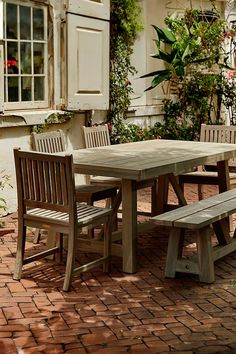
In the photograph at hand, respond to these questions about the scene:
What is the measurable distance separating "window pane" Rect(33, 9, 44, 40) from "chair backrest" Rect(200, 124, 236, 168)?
84.2 inches

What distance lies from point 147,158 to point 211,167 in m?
1.95

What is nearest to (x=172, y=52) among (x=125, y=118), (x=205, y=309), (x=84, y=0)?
(x=125, y=118)

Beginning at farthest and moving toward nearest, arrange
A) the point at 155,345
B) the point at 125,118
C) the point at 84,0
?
the point at 125,118, the point at 84,0, the point at 155,345

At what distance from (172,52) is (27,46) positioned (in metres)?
2.94

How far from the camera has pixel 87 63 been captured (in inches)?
328

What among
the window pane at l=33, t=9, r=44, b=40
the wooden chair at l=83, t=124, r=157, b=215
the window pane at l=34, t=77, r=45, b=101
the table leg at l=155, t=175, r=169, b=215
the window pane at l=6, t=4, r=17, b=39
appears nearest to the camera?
the wooden chair at l=83, t=124, r=157, b=215

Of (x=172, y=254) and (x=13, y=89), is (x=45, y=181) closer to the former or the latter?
(x=172, y=254)

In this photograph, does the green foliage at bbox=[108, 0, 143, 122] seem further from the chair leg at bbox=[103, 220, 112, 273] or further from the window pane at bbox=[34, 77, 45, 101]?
the chair leg at bbox=[103, 220, 112, 273]

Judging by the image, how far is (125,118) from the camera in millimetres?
9812

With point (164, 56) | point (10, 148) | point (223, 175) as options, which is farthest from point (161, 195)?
point (164, 56)

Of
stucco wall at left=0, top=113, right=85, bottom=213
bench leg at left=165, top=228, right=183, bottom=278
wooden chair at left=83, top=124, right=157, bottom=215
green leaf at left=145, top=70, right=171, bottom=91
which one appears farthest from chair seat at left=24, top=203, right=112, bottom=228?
green leaf at left=145, top=70, right=171, bottom=91

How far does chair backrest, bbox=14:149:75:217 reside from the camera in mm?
4816

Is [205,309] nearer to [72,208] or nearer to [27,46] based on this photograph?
[72,208]

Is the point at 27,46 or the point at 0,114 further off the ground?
the point at 27,46
